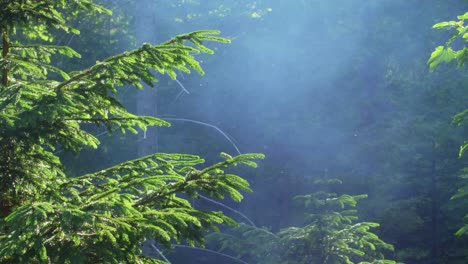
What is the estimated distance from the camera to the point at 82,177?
371cm

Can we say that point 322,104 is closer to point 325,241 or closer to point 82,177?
point 325,241

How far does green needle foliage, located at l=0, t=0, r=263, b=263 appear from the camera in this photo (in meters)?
2.97

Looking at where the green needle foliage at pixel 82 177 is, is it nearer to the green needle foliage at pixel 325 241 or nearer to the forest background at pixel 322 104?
the green needle foliage at pixel 325 241

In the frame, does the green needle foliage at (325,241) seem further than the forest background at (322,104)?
No

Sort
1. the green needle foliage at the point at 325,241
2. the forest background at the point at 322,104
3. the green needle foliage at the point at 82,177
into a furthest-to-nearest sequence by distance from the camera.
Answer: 1. the forest background at the point at 322,104
2. the green needle foliage at the point at 325,241
3. the green needle foliage at the point at 82,177

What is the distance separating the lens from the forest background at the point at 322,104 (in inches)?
542

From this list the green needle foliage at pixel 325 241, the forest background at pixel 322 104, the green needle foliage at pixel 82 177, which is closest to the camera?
the green needle foliage at pixel 82 177

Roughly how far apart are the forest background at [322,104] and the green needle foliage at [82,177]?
10.1 meters

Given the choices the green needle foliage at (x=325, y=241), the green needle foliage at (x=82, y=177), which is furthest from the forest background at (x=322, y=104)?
the green needle foliage at (x=82, y=177)

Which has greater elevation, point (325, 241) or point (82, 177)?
point (325, 241)

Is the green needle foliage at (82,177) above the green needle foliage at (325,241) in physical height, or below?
below

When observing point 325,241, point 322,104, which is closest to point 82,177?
point 325,241

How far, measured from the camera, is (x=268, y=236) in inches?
332

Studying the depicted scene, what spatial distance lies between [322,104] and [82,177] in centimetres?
1175
